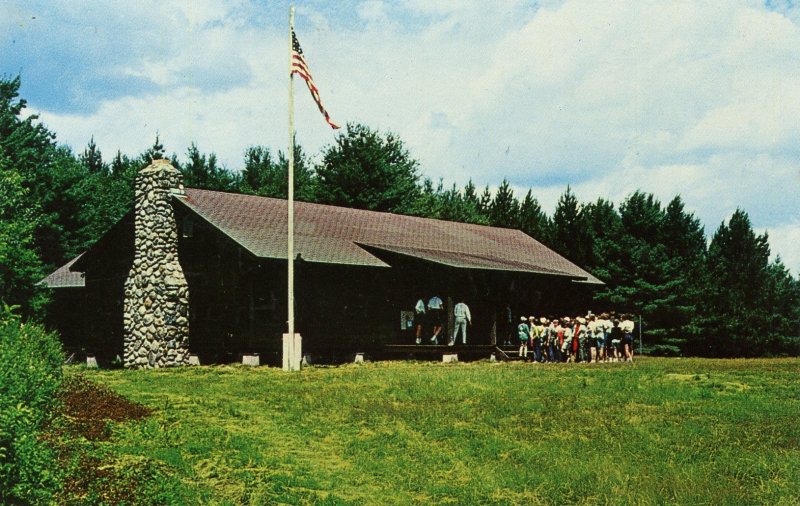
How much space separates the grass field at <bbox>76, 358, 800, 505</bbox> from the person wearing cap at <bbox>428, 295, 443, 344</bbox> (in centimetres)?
1293

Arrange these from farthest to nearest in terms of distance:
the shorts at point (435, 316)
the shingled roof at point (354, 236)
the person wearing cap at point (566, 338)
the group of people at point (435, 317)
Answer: the shorts at point (435, 316), the group of people at point (435, 317), the person wearing cap at point (566, 338), the shingled roof at point (354, 236)

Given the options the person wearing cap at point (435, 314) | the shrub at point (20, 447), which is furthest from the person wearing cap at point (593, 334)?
the shrub at point (20, 447)

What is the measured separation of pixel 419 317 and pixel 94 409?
18446 mm

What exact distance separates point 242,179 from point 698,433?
68879mm

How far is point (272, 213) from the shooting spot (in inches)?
1238

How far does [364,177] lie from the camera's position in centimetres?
6262

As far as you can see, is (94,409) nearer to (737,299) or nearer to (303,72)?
(303,72)

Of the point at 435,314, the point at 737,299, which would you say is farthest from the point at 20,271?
the point at 737,299

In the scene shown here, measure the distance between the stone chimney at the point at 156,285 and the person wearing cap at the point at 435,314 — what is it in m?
9.21

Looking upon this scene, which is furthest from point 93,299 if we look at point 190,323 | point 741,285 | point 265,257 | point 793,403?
point 741,285

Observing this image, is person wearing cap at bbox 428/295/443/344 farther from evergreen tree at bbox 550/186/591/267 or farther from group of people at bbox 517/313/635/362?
evergreen tree at bbox 550/186/591/267

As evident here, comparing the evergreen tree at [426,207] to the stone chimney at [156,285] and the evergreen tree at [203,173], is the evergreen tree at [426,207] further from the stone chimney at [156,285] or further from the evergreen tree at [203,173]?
the stone chimney at [156,285]

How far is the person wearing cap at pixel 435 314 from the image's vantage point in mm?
31131

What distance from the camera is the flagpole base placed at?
898 inches
